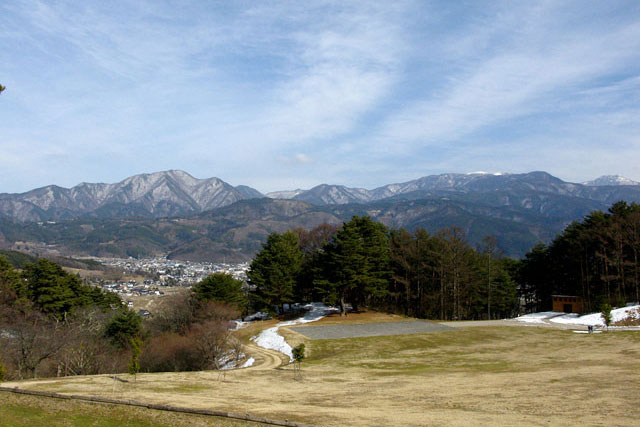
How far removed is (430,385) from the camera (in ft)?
64.6

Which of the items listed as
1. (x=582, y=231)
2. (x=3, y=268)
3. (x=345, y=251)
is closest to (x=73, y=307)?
(x=3, y=268)

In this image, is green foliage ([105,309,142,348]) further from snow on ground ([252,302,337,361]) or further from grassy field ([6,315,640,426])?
grassy field ([6,315,640,426])

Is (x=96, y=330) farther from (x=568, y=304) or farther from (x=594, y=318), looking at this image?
(x=568, y=304)

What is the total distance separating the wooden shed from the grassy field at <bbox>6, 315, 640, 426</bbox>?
17.4 metres

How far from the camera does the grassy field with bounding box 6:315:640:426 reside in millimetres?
13930

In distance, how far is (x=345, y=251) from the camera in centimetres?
4819

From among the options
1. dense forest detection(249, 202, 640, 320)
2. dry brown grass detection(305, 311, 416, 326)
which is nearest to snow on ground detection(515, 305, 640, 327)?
dense forest detection(249, 202, 640, 320)

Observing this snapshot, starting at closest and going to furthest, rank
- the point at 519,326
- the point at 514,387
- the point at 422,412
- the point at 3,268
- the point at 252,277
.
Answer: the point at 422,412
the point at 514,387
the point at 519,326
the point at 3,268
the point at 252,277

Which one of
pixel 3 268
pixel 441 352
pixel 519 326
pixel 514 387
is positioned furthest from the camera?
pixel 3 268

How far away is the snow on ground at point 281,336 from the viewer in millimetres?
35494

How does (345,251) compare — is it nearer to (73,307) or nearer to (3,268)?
(73,307)

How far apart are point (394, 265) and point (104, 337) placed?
3392cm

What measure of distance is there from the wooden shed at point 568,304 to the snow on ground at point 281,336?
26980 mm

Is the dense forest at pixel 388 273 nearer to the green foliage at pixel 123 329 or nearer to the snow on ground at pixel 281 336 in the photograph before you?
the snow on ground at pixel 281 336
